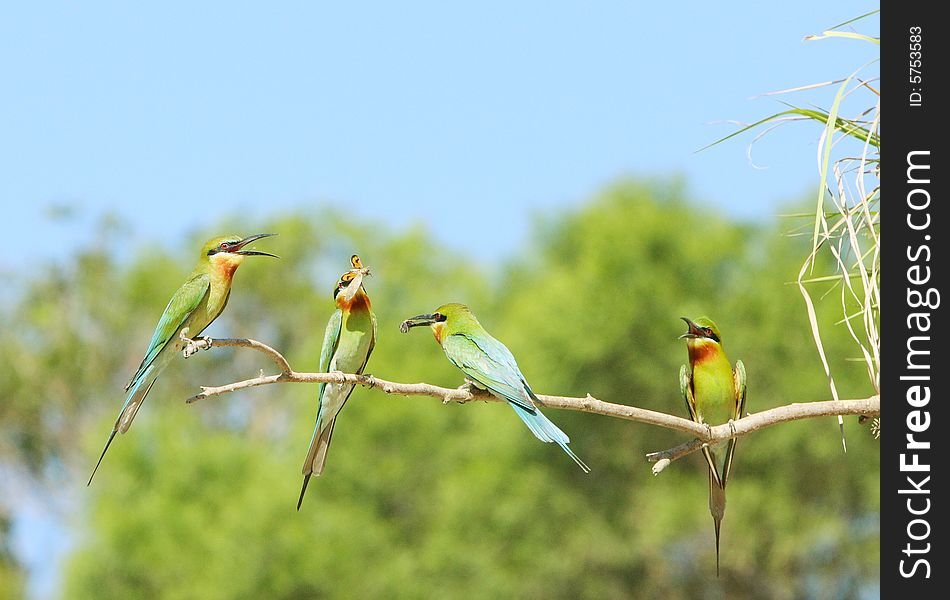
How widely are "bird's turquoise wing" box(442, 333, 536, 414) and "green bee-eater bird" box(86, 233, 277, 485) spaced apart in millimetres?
601

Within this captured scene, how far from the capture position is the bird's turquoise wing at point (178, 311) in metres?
3.64

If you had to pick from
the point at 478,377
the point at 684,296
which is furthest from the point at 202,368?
the point at 478,377

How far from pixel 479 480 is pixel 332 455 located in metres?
2.57

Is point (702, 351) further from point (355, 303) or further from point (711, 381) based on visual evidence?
point (355, 303)

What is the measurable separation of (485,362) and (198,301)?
93 cm

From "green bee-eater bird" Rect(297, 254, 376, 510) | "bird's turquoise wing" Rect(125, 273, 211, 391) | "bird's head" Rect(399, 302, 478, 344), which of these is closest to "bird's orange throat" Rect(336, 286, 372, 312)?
"green bee-eater bird" Rect(297, 254, 376, 510)

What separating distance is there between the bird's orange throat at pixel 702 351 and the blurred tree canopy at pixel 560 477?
11.4 m

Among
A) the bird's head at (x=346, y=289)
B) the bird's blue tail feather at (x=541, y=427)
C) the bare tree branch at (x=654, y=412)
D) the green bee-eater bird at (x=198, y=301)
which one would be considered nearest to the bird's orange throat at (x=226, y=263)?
the green bee-eater bird at (x=198, y=301)

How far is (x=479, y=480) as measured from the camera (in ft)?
55.7
